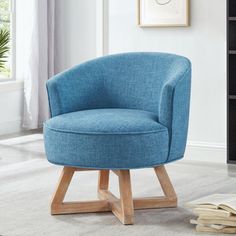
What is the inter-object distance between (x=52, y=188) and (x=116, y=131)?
977 mm

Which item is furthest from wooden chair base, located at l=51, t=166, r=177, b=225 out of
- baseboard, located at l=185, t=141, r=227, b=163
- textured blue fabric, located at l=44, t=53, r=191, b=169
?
baseboard, located at l=185, t=141, r=227, b=163

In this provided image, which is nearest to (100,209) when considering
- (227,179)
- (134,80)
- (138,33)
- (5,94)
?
(134,80)

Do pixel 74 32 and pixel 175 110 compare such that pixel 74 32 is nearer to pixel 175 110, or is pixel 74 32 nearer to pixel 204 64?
pixel 204 64

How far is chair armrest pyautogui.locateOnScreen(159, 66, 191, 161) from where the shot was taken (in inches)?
143

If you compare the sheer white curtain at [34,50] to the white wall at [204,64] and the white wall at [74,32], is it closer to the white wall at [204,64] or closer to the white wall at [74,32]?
the white wall at [74,32]

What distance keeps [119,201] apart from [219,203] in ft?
2.04

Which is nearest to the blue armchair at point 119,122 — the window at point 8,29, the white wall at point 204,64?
the white wall at point 204,64

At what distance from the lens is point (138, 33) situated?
5.41 m

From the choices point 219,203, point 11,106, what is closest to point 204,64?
point 219,203

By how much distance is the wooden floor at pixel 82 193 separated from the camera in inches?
138

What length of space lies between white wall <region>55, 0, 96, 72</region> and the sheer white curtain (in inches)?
5.0

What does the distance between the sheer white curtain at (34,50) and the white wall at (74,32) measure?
127 millimetres

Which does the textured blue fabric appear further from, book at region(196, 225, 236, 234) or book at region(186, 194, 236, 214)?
book at region(196, 225, 236, 234)

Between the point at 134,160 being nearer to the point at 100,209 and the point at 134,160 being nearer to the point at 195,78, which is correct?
the point at 100,209
